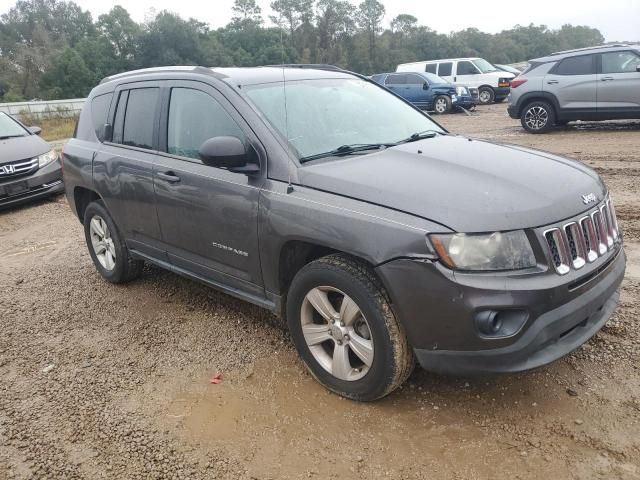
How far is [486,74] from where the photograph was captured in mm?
21156

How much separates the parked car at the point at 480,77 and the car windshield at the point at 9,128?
52.4 feet

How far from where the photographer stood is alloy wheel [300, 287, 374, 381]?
113 inches

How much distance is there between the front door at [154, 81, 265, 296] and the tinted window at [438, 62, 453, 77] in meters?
19.5

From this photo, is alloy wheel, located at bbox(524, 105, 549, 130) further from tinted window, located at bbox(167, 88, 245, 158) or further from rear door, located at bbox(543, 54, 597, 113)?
tinted window, located at bbox(167, 88, 245, 158)

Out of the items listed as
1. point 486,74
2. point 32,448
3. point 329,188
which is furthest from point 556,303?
point 486,74

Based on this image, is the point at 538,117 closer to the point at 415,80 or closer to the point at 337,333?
the point at 415,80

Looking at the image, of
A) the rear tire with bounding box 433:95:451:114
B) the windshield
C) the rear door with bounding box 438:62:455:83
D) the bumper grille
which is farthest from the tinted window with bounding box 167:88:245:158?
the windshield

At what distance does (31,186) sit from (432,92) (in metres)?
13.8

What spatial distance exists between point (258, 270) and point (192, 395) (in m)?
0.82

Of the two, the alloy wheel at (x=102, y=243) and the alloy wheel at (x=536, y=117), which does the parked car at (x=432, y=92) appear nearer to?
the alloy wheel at (x=536, y=117)

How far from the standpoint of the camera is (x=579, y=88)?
11219 millimetres

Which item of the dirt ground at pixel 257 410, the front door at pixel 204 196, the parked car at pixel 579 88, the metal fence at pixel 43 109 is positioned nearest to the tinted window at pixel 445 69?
the parked car at pixel 579 88

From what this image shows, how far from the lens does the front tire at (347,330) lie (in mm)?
2705

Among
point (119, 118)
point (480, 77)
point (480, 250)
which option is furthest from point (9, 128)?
point (480, 77)
